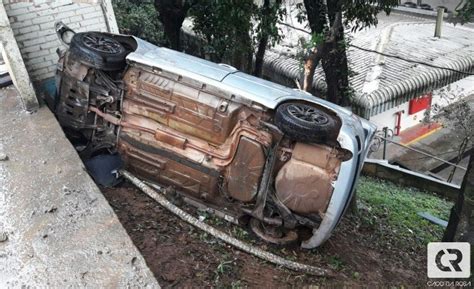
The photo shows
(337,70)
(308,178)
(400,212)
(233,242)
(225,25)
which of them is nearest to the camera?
(308,178)

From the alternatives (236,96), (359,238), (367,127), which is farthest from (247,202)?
(359,238)

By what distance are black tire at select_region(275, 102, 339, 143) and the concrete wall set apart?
3520mm

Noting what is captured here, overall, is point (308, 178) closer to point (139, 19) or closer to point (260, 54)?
point (260, 54)

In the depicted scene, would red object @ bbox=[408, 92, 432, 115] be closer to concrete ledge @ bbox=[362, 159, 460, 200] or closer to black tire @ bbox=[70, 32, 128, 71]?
concrete ledge @ bbox=[362, 159, 460, 200]

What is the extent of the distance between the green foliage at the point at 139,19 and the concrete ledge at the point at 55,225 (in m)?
5.67

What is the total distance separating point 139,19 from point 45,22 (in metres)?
4.53

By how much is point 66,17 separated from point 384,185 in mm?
6111

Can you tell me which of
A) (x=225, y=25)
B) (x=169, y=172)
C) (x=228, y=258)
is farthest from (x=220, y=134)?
(x=225, y=25)

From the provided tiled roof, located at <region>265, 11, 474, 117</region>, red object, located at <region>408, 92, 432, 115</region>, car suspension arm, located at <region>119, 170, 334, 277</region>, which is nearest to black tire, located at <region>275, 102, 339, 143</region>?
car suspension arm, located at <region>119, 170, 334, 277</region>

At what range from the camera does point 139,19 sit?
10430mm

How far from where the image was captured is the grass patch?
5.80m

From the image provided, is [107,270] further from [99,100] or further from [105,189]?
[99,100]

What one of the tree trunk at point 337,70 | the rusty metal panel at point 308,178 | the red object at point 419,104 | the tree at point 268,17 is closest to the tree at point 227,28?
the tree at point 268,17

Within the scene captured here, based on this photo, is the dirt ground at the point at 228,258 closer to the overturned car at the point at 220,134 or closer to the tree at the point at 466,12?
the overturned car at the point at 220,134
